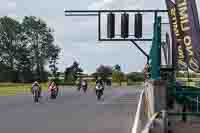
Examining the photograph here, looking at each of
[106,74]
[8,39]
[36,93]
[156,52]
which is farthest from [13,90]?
[106,74]

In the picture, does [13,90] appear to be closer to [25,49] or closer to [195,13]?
[195,13]

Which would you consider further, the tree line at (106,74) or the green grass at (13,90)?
the tree line at (106,74)

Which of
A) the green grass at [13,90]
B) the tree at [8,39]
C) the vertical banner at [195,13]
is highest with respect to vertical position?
the tree at [8,39]

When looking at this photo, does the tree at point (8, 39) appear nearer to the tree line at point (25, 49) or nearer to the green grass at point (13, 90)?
the tree line at point (25, 49)

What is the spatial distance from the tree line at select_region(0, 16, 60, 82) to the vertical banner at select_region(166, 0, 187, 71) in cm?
12043

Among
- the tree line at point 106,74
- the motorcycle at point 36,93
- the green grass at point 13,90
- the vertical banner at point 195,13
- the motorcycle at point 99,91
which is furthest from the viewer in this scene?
the tree line at point 106,74

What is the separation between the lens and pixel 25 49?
149500 mm

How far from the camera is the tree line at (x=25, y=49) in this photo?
477 ft

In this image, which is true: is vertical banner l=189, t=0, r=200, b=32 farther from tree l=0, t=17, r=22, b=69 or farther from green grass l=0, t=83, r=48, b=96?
tree l=0, t=17, r=22, b=69

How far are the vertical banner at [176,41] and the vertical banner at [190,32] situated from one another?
7.6 inches

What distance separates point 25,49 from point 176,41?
427ft

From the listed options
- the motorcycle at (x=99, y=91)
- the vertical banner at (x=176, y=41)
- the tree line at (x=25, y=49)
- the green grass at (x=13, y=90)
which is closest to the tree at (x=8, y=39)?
the tree line at (x=25, y=49)

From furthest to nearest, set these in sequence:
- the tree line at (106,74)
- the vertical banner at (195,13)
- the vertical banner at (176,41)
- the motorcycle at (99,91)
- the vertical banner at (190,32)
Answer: the tree line at (106,74)
the motorcycle at (99,91)
the vertical banner at (176,41)
the vertical banner at (195,13)
the vertical banner at (190,32)

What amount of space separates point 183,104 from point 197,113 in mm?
1376
